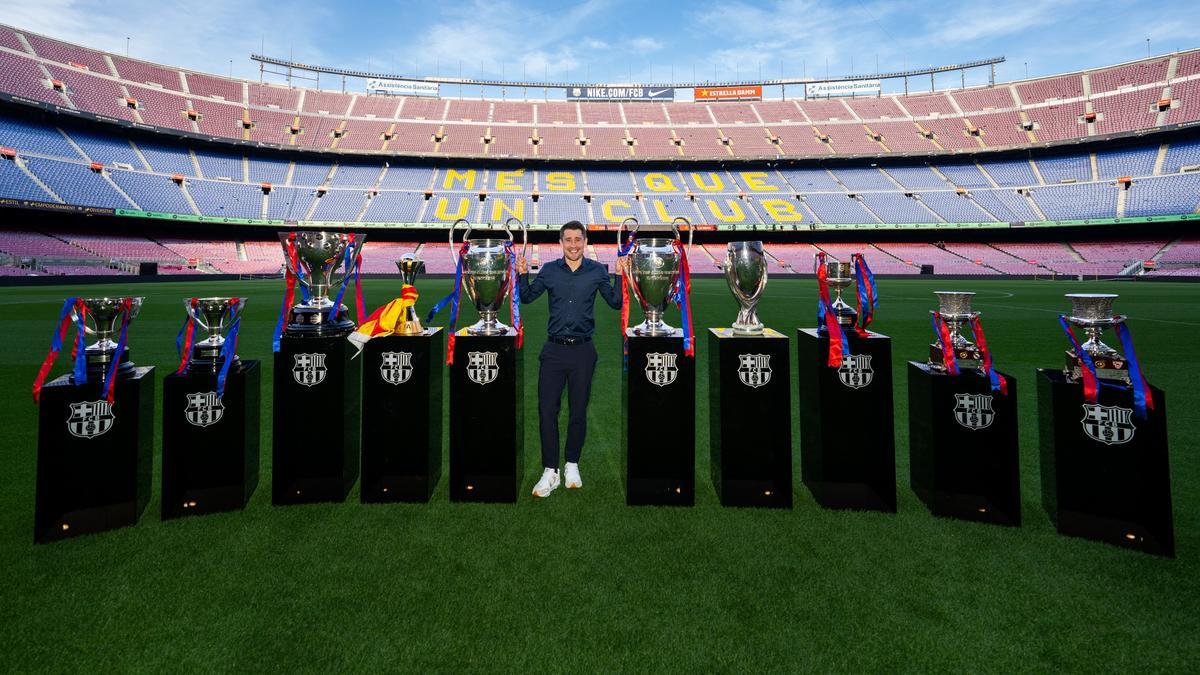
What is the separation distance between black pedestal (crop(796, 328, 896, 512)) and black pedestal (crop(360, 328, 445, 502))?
192 cm

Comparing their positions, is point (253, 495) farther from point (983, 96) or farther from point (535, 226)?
point (983, 96)

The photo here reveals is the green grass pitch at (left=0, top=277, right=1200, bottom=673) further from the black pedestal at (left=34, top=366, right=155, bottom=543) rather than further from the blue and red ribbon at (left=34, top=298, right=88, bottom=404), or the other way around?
the blue and red ribbon at (left=34, top=298, right=88, bottom=404)

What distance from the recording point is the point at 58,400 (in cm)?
216

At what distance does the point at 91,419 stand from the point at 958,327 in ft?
12.5

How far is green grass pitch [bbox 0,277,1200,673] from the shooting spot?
4.99 feet

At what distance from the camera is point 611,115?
45.7 meters

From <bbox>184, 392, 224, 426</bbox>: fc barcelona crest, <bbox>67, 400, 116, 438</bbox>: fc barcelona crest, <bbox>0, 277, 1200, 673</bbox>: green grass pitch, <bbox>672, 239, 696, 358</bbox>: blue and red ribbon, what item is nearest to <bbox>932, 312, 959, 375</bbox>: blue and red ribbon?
<bbox>0, 277, 1200, 673</bbox>: green grass pitch

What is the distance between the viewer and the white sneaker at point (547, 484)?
2.71 m

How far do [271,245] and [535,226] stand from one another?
1685 centimetres

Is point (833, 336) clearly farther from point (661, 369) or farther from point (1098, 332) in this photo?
point (1098, 332)

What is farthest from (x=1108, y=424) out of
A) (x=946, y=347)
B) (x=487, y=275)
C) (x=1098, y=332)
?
(x=487, y=275)

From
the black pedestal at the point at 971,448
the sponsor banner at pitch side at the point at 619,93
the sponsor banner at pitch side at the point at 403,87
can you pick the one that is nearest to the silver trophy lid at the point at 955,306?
the black pedestal at the point at 971,448

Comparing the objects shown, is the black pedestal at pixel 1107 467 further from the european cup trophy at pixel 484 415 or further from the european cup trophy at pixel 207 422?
the european cup trophy at pixel 207 422

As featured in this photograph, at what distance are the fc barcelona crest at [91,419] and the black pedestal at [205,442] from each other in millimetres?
191
